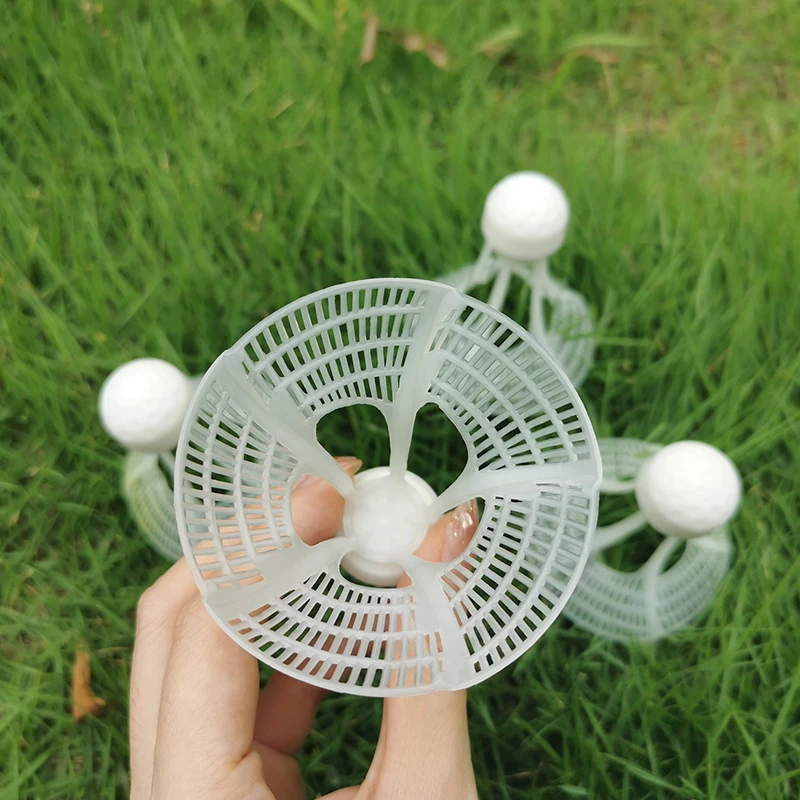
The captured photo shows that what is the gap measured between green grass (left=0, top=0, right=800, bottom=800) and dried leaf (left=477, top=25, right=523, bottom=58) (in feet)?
0.08

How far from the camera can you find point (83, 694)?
1159 mm

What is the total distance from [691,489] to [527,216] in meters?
0.43

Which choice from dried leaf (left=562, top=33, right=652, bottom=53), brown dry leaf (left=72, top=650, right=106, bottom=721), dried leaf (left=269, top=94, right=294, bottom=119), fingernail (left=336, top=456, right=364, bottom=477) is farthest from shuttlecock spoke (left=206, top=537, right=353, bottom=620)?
dried leaf (left=562, top=33, right=652, bottom=53)

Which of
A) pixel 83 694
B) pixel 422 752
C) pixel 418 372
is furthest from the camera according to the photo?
pixel 83 694

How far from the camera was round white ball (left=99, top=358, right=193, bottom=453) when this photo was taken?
1044 millimetres

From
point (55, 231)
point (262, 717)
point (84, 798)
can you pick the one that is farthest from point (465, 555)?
point (55, 231)

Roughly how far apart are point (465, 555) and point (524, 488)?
0.33 ft

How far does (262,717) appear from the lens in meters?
1.06

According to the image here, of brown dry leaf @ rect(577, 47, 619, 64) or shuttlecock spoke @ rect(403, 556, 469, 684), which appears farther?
brown dry leaf @ rect(577, 47, 619, 64)

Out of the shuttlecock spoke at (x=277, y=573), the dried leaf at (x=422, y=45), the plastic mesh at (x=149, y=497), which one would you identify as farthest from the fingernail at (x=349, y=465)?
the dried leaf at (x=422, y=45)

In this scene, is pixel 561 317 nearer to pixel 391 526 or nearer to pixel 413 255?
pixel 413 255

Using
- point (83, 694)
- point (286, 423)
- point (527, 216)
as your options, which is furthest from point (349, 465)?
point (83, 694)

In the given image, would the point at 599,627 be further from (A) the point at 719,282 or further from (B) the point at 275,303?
(B) the point at 275,303

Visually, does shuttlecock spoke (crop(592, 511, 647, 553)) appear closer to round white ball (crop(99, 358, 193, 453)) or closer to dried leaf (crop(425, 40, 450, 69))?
round white ball (crop(99, 358, 193, 453))
